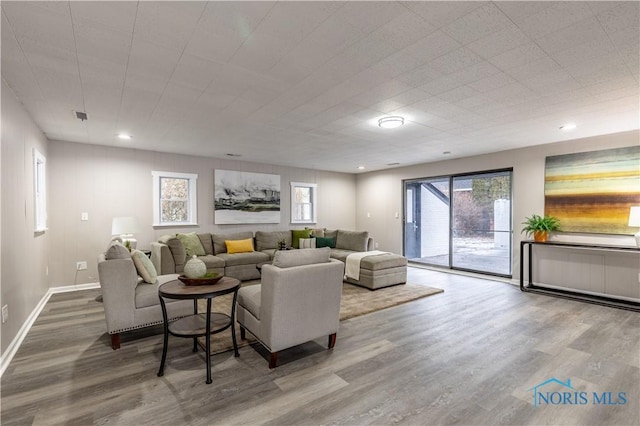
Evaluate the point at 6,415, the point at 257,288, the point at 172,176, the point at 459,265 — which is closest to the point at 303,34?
the point at 257,288

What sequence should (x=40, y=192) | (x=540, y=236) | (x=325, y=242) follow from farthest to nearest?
(x=325, y=242), (x=540, y=236), (x=40, y=192)

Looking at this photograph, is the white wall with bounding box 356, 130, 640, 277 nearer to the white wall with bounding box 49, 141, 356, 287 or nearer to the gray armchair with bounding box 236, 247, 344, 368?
the white wall with bounding box 49, 141, 356, 287

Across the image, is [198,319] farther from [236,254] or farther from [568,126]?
[568,126]

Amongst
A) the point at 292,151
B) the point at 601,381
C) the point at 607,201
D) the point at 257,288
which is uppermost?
the point at 292,151

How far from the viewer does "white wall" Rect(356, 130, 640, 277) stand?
4.57 meters

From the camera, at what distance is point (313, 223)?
26.2ft

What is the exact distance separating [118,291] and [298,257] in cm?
174

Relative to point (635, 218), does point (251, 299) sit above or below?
below

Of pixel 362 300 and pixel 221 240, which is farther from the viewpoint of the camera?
pixel 221 240

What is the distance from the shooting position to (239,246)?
6.03 meters

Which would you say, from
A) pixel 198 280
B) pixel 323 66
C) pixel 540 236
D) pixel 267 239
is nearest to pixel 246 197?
pixel 267 239

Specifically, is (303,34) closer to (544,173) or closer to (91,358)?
(91,358)

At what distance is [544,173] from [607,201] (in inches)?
36.5

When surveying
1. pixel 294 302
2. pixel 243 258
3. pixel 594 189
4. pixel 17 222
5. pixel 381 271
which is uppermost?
pixel 594 189
